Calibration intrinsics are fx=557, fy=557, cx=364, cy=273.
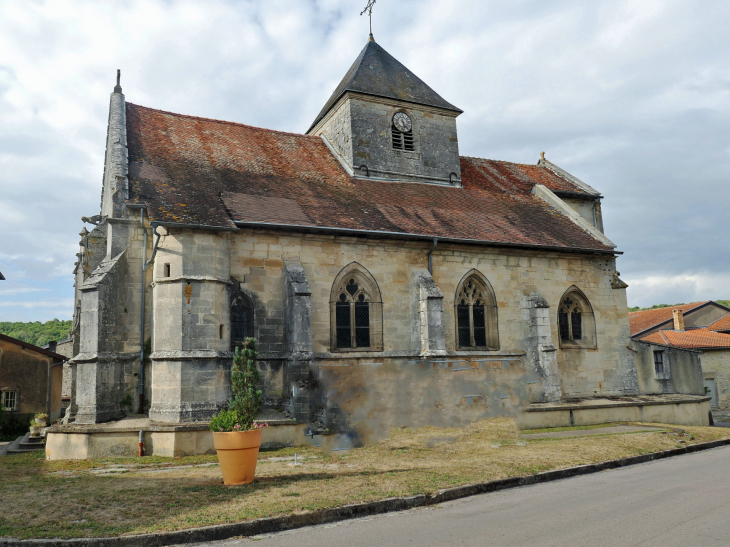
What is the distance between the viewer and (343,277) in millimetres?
15453

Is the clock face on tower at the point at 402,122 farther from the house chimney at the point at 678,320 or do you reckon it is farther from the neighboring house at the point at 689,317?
the house chimney at the point at 678,320

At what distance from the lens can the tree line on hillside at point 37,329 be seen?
55.6 m

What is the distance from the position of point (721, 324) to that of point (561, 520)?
118ft

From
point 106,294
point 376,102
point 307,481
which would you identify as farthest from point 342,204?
point 307,481

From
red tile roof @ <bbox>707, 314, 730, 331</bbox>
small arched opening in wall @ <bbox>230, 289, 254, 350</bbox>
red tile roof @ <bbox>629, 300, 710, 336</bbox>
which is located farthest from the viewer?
red tile roof @ <bbox>629, 300, 710, 336</bbox>

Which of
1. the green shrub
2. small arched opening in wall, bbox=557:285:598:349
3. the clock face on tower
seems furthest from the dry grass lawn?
the clock face on tower

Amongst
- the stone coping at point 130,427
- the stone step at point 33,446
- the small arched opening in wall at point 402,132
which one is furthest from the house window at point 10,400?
the small arched opening in wall at point 402,132

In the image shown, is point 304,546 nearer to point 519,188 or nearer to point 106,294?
point 106,294

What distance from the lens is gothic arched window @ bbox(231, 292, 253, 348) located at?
45.8 ft

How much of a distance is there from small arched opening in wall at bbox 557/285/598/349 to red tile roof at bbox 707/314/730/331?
21.3m

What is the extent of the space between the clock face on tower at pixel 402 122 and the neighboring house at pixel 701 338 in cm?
1128

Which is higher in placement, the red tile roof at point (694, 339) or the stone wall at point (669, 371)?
the red tile roof at point (694, 339)

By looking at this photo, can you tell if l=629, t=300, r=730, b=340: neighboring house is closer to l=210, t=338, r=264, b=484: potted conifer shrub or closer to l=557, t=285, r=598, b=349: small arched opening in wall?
l=557, t=285, r=598, b=349: small arched opening in wall

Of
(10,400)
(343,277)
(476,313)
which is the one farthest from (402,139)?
(10,400)
